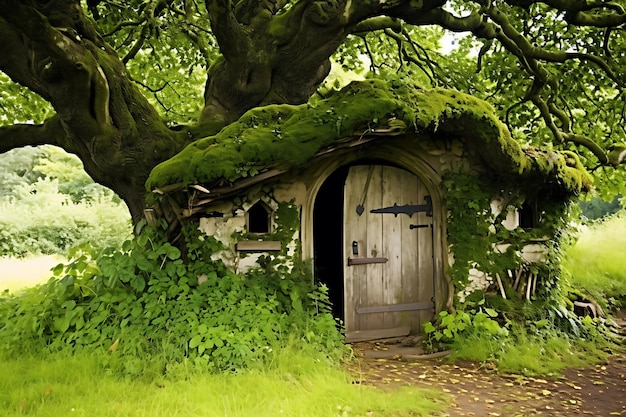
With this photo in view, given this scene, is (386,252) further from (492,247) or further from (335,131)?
(335,131)

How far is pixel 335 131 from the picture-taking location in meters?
5.86

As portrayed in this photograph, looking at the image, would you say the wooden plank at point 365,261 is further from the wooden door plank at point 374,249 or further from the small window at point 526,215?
the small window at point 526,215

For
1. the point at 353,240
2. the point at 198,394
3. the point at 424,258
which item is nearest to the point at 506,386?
the point at 424,258

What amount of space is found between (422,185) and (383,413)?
3.62m

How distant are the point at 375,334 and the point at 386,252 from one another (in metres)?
1.07

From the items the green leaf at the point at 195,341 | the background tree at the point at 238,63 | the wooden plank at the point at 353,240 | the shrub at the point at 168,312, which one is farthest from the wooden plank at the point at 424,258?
the green leaf at the point at 195,341

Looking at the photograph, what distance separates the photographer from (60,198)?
20922 mm

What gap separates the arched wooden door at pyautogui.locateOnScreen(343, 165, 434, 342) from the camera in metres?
6.77

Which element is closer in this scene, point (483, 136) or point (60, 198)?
point (483, 136)

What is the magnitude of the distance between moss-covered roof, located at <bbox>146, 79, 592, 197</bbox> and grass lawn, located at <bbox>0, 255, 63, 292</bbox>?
22.4 ft

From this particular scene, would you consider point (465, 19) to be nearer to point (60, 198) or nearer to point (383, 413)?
point (383, 413)

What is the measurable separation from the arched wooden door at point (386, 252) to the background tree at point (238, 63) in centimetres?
212

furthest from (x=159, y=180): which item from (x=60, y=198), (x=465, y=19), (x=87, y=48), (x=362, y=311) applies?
(x=60, y=198)

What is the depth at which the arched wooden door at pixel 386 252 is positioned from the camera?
6766 millimetres
